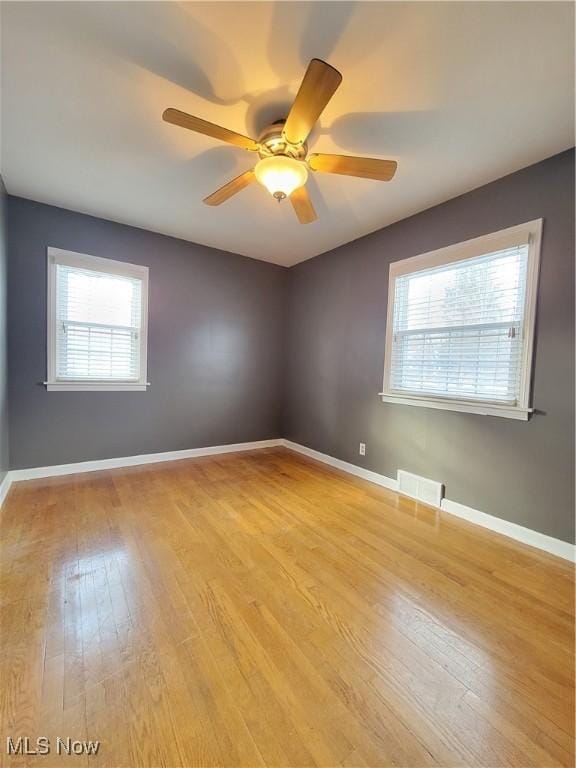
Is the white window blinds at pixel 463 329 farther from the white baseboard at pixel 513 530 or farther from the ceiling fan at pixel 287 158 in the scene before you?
the ceiling fan at pixel 287 158

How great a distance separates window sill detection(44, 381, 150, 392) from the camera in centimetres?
312

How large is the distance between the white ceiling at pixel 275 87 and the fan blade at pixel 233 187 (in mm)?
272

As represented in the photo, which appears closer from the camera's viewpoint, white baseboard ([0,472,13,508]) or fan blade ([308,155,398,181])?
fan blade ([308,155,398,181])

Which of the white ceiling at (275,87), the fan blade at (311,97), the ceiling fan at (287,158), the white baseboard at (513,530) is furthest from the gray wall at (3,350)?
the white baseboard at (513,530)

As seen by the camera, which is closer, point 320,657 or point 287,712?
point 287,712

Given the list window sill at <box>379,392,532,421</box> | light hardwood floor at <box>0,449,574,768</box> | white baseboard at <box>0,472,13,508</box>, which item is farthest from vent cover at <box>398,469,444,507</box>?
white baseboard at <box>0,472,13,508</box>

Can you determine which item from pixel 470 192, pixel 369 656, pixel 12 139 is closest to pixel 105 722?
pixel 369 656

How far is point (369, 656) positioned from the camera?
4.28ft

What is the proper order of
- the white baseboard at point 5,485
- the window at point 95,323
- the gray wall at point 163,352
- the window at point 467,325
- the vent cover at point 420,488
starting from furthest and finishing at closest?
the window at point 95,323, the gray wall at point 163,352, the vent cover at point 420,488, the white baseboard at point 5,485, the window at point 467,325

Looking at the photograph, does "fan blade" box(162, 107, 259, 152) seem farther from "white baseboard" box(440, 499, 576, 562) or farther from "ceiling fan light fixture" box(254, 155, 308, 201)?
"white baseboard" box(440, 499, 576, 562)

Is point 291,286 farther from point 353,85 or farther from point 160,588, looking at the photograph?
point 160,588

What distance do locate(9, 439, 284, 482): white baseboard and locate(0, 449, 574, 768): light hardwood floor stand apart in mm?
651

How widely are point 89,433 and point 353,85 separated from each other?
361cm

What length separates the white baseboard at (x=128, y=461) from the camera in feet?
10.0
